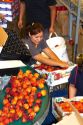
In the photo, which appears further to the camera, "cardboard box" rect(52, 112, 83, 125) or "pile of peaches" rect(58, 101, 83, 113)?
"pile of peaches" rect(58, 101, 83, 113)

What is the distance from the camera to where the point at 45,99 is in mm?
1595

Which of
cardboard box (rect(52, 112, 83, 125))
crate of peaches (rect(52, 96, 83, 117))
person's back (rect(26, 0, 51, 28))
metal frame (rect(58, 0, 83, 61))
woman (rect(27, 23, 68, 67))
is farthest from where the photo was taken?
metal frame (rect(58, 0, 83, 61))

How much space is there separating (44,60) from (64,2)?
2.75 metres

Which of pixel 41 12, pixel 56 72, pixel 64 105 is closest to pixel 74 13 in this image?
pixel 41 12

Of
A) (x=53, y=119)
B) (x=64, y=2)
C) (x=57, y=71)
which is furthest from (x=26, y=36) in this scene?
(x=64, y=2)

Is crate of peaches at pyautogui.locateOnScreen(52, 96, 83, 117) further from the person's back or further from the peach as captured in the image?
the person's back

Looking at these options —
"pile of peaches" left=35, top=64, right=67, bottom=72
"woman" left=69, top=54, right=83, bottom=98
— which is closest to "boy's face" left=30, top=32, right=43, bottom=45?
"pile of peaches" left=35, top=64, right=67, bottom=72

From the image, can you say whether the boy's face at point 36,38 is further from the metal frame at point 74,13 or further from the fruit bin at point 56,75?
the metal frame at point 74,13

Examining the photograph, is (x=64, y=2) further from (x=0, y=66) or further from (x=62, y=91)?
(x=0, y=66)

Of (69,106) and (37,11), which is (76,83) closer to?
(69,106)

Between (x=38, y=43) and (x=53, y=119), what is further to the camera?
(x=38, y=43)

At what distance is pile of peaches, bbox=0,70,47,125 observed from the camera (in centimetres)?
148

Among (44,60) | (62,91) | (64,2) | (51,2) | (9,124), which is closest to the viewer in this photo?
(9,124)

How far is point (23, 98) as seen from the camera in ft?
5.16
